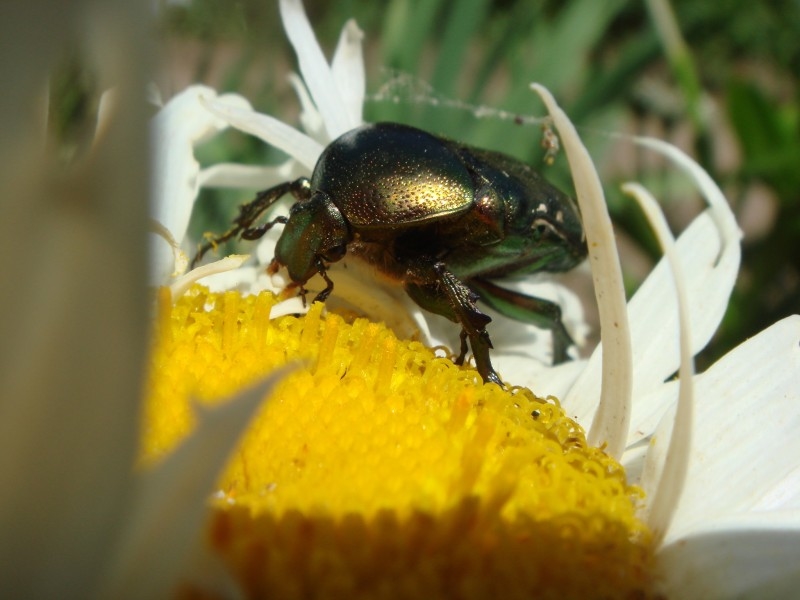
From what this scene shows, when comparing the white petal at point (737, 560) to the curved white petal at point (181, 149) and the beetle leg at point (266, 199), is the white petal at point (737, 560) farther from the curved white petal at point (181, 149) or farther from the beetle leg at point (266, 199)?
the curved white petal at point (181, 149)

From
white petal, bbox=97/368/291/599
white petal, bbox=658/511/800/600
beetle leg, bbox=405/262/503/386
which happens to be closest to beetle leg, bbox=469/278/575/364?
beetle leg, bbox=405/262/503/386

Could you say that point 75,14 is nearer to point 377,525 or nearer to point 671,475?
point 377,525

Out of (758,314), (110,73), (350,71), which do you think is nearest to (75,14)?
(110,73)

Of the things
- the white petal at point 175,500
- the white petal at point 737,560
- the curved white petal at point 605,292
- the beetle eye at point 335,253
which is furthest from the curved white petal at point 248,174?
the white petal at point 175,500

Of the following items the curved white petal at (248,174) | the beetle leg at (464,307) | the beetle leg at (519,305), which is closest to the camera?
the beetle leg at (464,307)

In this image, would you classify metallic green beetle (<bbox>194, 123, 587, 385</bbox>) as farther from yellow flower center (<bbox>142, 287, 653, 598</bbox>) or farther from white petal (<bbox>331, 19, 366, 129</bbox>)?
white petal (<bbox>331, 19, 366, 129</bbox>)

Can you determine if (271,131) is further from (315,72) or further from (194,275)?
(194,275)
